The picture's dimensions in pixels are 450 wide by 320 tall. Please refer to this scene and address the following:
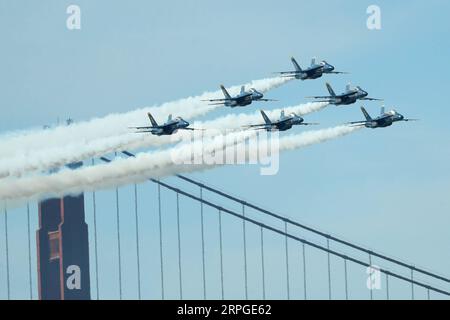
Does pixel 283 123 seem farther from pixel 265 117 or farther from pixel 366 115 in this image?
pixel 366 115

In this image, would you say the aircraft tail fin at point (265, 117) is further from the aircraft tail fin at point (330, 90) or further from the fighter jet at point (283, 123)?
the aircraft tail fin at point (330, 90)

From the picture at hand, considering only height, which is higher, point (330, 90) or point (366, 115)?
point (330, 90)

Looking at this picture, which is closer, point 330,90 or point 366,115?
point 366,115

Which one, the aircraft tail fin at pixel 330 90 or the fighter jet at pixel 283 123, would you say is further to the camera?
the aircraft tail fin at pixel 330 90

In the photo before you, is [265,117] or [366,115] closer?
[265,117]

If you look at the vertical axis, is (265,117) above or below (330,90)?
below

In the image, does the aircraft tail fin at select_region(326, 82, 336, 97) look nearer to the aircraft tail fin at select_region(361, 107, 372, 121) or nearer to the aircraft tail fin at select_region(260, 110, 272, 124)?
the aircraft tail fin at select_region(361, 107, 372, 121)

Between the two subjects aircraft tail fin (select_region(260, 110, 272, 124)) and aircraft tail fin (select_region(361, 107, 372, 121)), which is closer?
aircraft tail fin (select_region(260, 110, 272, 124))

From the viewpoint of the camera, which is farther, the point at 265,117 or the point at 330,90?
the point at 330,90

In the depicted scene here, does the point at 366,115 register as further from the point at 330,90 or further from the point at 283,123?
the point at 283,123

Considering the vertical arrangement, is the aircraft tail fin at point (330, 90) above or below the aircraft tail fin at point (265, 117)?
above

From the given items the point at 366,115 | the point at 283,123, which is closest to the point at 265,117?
the point at 283,123
